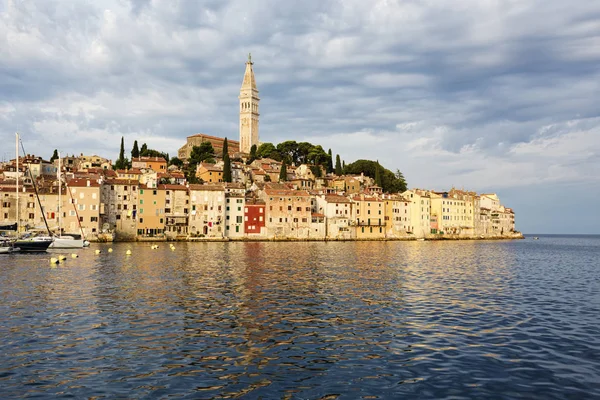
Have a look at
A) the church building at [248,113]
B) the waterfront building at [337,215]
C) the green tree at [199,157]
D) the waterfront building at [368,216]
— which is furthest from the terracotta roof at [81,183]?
the church building at [248,113]

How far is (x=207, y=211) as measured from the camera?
9500cm

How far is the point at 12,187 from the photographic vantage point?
81625mm

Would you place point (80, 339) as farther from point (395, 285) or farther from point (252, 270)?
point (252, 270)

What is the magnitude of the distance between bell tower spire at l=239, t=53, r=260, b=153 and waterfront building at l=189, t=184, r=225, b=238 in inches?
3684

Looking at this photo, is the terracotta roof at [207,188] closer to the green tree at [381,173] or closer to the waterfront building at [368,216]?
the waterfront building at [368,216]

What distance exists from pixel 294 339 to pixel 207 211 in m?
80.3

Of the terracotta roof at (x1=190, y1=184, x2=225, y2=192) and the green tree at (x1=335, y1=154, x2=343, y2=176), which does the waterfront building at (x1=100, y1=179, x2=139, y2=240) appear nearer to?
the terracotta roof at (x1=190, y1=184, x2=225, y2=192)

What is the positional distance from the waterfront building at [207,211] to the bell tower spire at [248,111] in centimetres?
9358

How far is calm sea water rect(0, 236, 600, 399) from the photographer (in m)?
12.3

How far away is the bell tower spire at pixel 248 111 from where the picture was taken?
188m

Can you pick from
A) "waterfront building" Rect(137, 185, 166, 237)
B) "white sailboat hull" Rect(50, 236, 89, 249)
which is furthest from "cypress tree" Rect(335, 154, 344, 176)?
"white sailboat hull" Rect(50, 236, 89, 249)

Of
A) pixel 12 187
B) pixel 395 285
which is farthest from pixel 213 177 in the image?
pixel 395 285

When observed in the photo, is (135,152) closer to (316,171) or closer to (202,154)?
(202,154)

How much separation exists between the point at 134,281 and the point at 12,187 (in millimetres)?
63780
